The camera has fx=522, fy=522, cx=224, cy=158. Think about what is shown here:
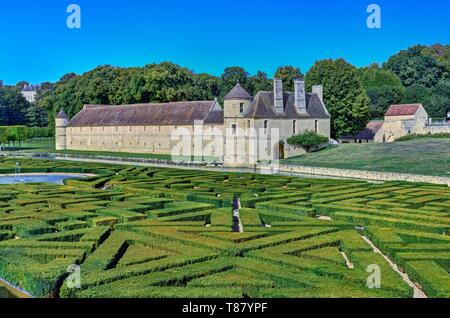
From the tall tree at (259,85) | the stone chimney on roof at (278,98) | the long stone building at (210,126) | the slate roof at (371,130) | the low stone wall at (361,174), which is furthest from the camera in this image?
the tall tree at (259,85)

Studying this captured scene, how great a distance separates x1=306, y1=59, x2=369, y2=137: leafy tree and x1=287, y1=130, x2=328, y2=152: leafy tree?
5.83 m

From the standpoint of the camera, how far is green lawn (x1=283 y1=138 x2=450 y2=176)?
40.1m

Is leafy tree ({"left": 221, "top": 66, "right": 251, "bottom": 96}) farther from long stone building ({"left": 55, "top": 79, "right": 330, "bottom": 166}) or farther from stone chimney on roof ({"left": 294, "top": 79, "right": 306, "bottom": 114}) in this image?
stone chimney on roof ({"left": 294, "top": 79, "right": 306, "bottom": 114})

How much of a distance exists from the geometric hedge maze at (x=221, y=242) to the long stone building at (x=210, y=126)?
2305 centimetres

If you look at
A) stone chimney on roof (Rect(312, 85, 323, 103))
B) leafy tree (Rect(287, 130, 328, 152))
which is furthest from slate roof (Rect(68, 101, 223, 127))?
stone chimney on roof (Rect(312, 85, 323, 103))

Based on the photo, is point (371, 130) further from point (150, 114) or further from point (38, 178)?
point (38, 178)

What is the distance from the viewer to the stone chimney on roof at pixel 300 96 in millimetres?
53906

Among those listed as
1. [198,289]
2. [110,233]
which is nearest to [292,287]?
[198,289]

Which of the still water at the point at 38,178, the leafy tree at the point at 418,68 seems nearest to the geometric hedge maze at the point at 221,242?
the still water at the point at 38,178

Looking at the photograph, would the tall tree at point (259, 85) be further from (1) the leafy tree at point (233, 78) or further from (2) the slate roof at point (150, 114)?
(2) the slate roof at point (150, 114)

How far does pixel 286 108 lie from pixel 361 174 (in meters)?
16.5

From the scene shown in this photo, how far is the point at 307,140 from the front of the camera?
52750 mm

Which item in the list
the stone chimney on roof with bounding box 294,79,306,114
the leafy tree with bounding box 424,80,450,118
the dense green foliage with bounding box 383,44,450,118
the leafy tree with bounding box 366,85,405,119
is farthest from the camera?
the leafy tree with bounding box 366,85,405,119

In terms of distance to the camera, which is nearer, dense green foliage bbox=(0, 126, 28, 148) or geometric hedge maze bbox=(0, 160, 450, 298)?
geometric hedge maze bbox=(0, 160, 450, 298)
